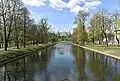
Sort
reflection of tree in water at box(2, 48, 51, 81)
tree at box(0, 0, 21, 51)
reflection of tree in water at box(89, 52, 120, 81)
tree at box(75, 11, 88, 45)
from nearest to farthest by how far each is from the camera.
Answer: reflection of tree in water at box(2, 48, 51, 81) < reflection of tree in water at box(89, 52, 120, 81) < tree at box(0, 0, 21, 51) < tree at box(75, 11, 88, 45)

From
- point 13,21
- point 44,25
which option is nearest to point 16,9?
point 13,21

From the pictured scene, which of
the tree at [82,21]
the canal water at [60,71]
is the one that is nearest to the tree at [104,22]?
the tree at [82,21]

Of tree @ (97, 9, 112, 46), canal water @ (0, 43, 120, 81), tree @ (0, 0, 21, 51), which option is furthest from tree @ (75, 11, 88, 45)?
canal water @ (0, 43, 120, 81)

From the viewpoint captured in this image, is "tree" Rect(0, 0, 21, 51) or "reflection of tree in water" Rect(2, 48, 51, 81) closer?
"reflection of tree in water" Rect(2, 48, 51, 81)

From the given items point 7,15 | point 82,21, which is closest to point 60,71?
point 7,15

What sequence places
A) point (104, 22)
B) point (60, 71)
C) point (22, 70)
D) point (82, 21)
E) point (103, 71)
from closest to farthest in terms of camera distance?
point (60, 71) < point (103, 71) < point (22, 70) < point (104, 22) < point (82, 21)

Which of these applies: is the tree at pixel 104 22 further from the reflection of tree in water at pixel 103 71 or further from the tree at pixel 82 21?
the reflection of tree in water at pixel 103 71

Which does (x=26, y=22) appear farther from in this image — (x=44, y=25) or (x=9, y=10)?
(x=44, y=25)

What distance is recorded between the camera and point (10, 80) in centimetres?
2398

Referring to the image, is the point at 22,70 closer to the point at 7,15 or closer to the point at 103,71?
the point at 103,71

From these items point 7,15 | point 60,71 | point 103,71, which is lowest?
point 103,71

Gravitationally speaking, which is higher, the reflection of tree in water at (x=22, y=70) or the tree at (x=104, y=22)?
the tree at (x=104, y=22)

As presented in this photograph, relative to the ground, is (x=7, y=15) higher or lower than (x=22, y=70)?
higher

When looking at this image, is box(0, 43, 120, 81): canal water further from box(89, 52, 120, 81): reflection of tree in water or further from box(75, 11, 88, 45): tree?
box(75, 11, 88, 45): tree
